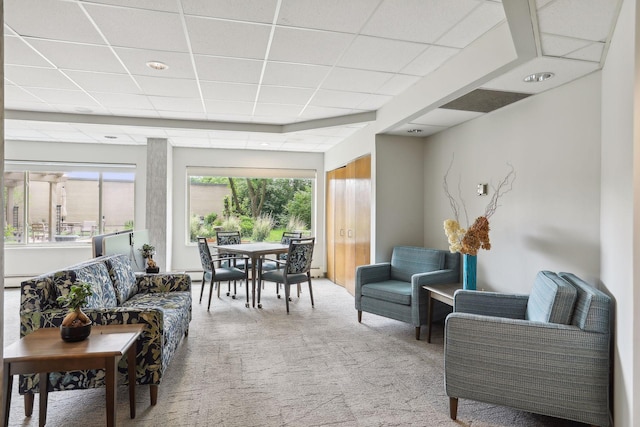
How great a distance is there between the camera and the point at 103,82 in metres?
3.68

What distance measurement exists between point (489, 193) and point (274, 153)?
4.31 meters

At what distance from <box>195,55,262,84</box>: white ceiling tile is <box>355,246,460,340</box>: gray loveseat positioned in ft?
7.75

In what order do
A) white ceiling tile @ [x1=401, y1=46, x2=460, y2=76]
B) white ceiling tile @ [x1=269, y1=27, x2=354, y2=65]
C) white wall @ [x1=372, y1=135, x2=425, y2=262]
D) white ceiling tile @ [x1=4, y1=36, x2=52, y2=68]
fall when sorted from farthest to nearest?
1. white wall @ [x1=372, y1=135, x2=425, y2=262]
2. white ceiling tile @ [x1=401, y1=46, x2=460, y2=76]
3. white ceiling tile @ [x1=4, y1=36, x2=52, y2=68]
4. white ceiling tile @ [x1=269, y1=27, x2=354, y2=65]

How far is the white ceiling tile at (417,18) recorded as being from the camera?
2277mm

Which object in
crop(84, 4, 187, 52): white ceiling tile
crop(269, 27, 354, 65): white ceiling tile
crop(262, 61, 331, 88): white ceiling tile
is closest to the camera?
crop(84, 4, 187, 52): white ceiling tile

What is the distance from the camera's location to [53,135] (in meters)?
5.71

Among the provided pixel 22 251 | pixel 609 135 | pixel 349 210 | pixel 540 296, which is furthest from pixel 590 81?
pixel 22 251

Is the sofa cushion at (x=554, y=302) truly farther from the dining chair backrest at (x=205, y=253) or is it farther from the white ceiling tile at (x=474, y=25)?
the dining chair backrest at (x=205, y=253)

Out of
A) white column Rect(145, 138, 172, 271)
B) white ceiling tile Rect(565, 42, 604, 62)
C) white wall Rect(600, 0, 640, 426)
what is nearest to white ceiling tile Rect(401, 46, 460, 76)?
white ceiling tile Rect(565, 42, 604, 62)

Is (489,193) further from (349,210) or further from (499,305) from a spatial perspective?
(349,210)

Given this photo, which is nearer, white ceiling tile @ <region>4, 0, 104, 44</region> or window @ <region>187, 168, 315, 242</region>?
white ceiling tile @ <region>4, 0, 104, 44</region>

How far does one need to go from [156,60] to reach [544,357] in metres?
3.56

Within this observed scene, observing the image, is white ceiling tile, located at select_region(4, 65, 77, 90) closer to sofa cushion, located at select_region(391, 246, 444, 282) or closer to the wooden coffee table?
the wooden coffee table

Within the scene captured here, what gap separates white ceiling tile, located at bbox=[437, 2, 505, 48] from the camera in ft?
7.63
